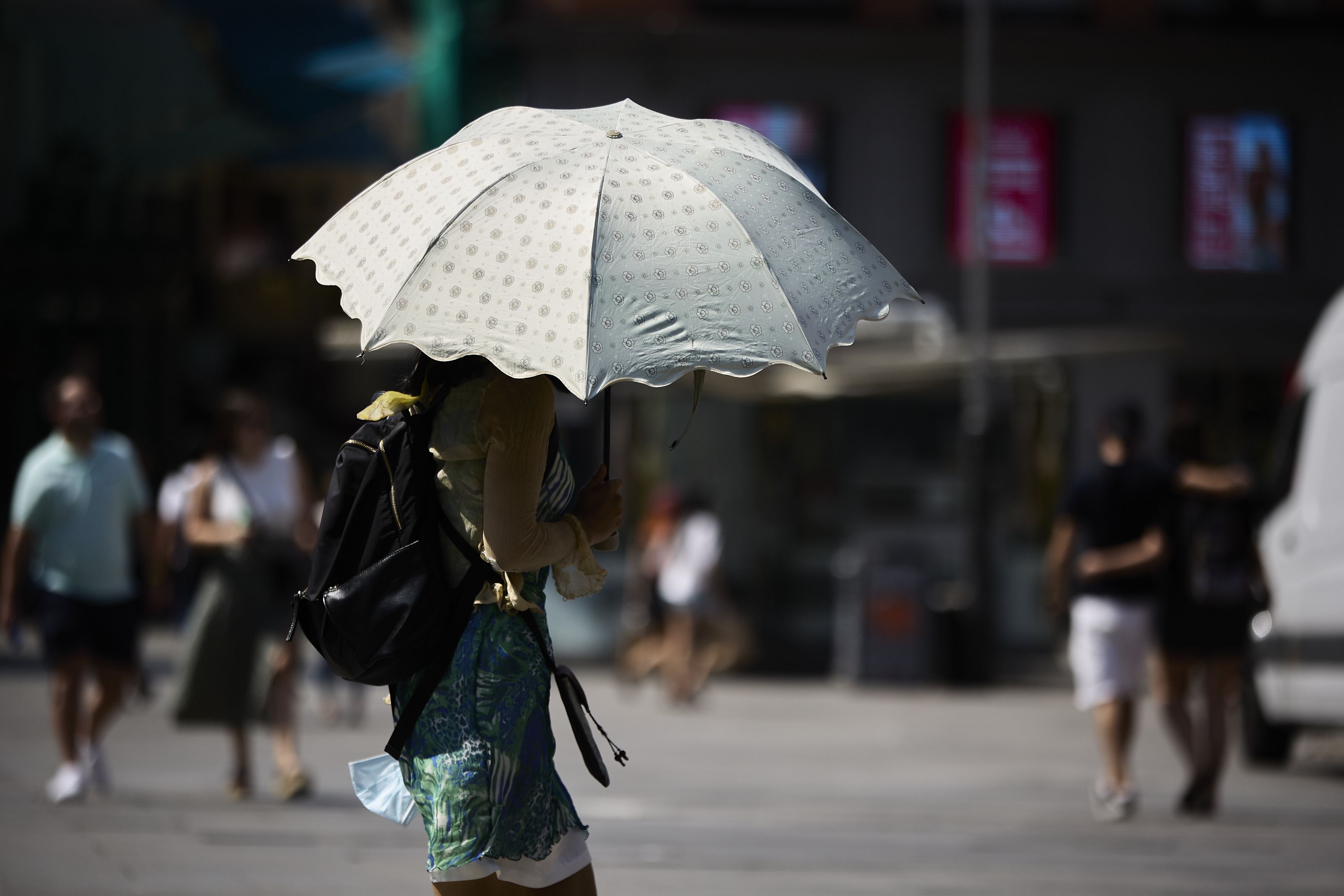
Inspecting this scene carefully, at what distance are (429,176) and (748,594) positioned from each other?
13.8 metres

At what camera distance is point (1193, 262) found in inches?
916

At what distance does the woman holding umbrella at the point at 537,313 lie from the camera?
332 cm

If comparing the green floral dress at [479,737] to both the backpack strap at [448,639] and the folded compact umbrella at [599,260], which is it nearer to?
the backpack strap at [448,639]

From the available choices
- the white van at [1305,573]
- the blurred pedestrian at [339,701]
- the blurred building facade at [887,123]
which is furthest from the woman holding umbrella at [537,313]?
the blurred building facade at [887,123]

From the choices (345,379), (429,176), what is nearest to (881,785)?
(429,176)

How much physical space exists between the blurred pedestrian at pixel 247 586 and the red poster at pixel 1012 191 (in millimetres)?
15496

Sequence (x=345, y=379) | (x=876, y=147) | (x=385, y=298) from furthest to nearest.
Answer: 1. (x=345, y=379)
2. (x=876, y=147)
3. (x=385, y=298)

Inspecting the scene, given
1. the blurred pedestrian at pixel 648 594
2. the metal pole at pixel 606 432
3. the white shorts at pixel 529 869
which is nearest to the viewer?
the white shorts at pixel 529 869

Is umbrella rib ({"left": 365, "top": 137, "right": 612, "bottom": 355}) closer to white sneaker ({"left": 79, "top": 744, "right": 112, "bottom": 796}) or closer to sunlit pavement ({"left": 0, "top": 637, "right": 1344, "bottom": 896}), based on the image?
sunlit pavement ({"left": 0, "top": 637, "right": 1344, "bottom": 896})

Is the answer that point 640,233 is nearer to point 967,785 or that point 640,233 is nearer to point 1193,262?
point 967,785

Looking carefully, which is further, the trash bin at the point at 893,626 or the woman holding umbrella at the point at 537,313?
the trash bin at the point at 893,626

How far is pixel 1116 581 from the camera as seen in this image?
8.55 metres

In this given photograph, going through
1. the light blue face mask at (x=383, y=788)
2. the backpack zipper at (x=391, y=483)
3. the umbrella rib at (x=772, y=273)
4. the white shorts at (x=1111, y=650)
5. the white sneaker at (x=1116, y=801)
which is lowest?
the white sneaker at (x=1116, y=801)

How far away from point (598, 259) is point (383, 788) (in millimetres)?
1356
